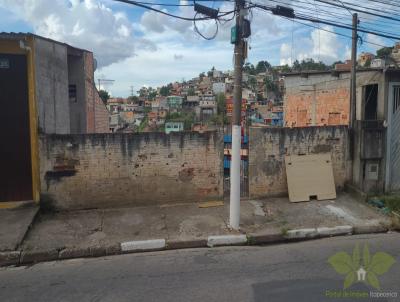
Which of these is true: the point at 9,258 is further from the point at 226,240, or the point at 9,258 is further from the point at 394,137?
the point at 394,137

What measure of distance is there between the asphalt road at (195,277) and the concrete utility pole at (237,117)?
932 mm

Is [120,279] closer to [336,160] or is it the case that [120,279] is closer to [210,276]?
[210,276]

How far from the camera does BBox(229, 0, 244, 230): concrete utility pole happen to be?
7000mm

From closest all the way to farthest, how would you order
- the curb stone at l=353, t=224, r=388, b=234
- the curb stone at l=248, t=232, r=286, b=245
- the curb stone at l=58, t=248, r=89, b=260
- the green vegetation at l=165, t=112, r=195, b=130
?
the curb stone at l=58, t=248, r=89, b=260
the curb stone at l=248, t=232, r=286, b=245
the curb stone at l=353, t=224, r=388, b=234
the green vegetation at l=165, t=112, r=195, b=130

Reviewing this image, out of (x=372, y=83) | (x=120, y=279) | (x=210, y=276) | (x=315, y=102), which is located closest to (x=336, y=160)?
(x=372, y=83)

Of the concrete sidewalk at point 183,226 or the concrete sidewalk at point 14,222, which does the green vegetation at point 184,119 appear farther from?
the concrete sidewalk at point 14,222

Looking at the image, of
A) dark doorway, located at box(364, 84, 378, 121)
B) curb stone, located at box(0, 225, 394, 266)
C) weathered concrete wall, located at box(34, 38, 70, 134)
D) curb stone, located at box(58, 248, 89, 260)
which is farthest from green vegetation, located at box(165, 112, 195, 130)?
curb stone, located at box(58, 248, 89, 260)

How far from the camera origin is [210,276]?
17.0ft

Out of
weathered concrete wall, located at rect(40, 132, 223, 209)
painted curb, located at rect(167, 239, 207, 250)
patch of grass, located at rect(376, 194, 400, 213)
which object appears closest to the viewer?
painted curb, located at rect(167, 239, 207, 250)

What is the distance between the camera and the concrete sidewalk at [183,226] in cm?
646

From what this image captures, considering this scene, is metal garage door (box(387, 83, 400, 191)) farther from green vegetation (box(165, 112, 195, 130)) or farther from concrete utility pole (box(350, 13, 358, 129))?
green vegetation (box(165, 112, 195, 130))

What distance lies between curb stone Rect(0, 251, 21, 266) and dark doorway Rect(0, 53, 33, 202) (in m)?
2.26

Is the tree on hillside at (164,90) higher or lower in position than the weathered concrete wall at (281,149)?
higher

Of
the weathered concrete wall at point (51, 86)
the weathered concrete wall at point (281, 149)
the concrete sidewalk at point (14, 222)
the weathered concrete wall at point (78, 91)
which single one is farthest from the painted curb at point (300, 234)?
the weathered concrete wall at point (78, 91)
